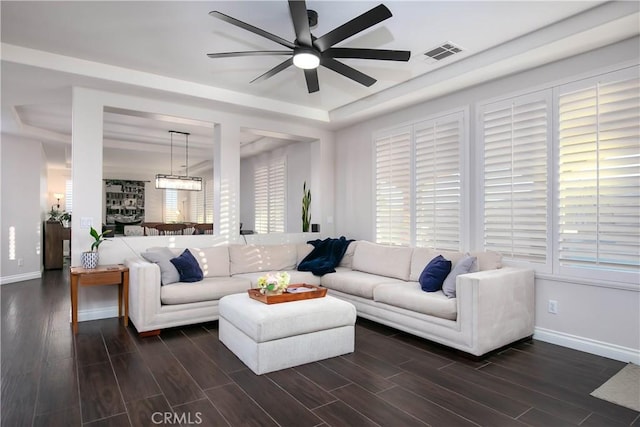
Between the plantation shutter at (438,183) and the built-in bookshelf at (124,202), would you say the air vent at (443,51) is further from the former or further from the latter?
the built-in bookshelf at (124,202)

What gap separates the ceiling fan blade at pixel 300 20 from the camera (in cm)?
229

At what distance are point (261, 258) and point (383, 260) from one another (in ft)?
5.37

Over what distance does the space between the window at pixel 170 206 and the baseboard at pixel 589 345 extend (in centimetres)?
1170

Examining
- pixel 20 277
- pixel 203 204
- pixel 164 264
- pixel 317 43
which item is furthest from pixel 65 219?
pixel 317 43

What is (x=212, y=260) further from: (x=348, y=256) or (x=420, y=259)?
(x=420, y=259)

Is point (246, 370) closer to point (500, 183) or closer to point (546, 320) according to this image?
point (546, 320)

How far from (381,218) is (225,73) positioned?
9.35 feet

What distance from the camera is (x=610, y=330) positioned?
3170 mm

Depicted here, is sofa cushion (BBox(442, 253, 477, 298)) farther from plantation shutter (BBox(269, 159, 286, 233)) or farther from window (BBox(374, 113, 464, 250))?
plantation shutter (BBox(269, 159, 286, 233))

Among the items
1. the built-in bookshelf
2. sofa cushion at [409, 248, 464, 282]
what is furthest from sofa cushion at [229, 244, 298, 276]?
the built-in bookshelf

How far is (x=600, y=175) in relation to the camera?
10.6 feet

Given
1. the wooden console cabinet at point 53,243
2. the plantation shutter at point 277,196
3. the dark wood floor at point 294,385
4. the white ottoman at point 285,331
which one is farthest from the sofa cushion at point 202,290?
the wooden console cabinet at point 53,243

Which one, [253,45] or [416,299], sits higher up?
[253,45]

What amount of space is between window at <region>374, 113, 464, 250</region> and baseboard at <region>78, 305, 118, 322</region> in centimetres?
358
